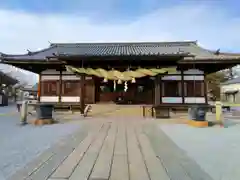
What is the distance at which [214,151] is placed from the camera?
450 centimetres

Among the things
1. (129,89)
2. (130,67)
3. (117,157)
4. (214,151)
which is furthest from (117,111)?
(117,157)

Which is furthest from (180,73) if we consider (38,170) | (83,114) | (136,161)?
(38,170)

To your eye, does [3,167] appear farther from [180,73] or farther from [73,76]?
[180,73]

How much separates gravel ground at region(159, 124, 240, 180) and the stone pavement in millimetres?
227

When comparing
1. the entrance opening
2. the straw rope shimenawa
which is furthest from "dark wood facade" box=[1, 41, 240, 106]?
the straw rope shimenawa

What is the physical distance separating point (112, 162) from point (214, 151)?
97.4 inches

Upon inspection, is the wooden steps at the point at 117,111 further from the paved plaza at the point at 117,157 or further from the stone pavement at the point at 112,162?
the stone pavement at the point at 112,162

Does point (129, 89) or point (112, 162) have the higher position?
point (129, 89)

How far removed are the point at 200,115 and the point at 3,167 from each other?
686 cm

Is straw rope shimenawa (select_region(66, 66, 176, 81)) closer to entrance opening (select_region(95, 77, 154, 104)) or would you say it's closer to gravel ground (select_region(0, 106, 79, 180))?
entrance opening (select_region(95, 77, 154, 104))

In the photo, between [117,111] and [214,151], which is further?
[117,111]

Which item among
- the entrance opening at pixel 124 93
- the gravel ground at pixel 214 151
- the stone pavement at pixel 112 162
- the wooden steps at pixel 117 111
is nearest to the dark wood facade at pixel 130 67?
the entrance opening at pixel 124 93

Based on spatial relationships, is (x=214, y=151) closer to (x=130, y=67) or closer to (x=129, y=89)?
(x=130, y=67)

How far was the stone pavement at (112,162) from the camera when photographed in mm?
3020
